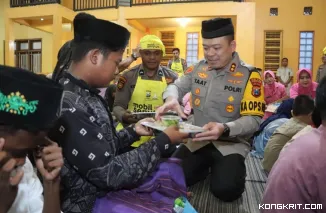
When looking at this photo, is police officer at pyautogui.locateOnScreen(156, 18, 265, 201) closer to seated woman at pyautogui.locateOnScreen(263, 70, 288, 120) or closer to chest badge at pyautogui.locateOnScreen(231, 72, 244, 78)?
chest badge at pyautogui.locateOnScreen(231, 72, 244, 78)

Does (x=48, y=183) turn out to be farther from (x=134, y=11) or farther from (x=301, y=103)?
(x=134, y=11)

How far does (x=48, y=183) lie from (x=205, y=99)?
1813mm

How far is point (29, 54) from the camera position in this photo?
13.2m

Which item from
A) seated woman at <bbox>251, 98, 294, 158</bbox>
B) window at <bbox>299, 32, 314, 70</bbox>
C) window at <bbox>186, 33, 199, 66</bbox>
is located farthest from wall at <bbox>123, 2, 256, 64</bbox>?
seated woman at <bbox>251, 98, 294, 158</bbox>

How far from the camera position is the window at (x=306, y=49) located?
35.2ft

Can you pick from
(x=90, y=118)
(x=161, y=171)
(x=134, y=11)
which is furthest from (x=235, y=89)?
(x=134, y=11)

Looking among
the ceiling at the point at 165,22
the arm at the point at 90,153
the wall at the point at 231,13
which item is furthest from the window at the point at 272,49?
the arm at the point at 90,153

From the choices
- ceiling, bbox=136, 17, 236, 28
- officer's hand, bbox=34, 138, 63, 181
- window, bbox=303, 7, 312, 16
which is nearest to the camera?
officer's hand, bbox=34, 138, 63, 181

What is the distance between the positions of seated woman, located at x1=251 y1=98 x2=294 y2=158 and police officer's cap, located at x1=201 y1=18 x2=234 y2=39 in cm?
230

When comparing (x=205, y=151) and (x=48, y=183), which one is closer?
(x=48, y=183)

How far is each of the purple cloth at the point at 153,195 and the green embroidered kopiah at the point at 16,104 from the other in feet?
2.52

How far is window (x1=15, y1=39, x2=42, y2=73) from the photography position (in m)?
13.1

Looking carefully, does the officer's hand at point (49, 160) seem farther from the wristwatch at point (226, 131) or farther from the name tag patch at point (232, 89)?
the name tag patch at point (232, 89)

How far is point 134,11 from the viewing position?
10.5 m
